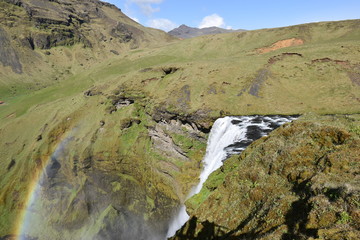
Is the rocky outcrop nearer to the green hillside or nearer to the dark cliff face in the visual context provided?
the green hillside

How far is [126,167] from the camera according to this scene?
4519cm

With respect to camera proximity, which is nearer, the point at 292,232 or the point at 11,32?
the point at 292,232

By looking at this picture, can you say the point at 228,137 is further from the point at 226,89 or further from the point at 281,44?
the point at 281,44

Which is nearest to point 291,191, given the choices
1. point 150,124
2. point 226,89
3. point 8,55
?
point 226,89

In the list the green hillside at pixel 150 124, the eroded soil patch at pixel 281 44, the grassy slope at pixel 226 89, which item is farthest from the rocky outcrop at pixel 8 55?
the eroded soil patch at pixel 281 44

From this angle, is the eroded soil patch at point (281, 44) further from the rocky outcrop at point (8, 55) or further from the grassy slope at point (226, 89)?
the rocky outcrop at point (8, 55)

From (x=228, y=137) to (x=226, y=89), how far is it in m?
15.7

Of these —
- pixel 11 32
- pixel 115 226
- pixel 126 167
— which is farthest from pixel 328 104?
pixel 11 32

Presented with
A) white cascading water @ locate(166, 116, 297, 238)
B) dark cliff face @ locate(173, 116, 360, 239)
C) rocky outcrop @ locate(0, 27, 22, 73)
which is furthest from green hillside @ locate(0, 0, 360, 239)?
rocky outcrop @ locate(0, 27, 22, 73)

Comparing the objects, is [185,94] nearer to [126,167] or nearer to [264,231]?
[126,167]

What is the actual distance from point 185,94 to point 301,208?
37936 mm

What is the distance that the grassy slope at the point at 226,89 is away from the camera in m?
35.2

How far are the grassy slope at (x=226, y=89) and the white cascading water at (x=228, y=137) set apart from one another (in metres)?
3.24

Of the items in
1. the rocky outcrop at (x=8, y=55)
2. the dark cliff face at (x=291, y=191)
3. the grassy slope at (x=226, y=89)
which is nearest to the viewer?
the dark cliff face at (x=291, y=191)
